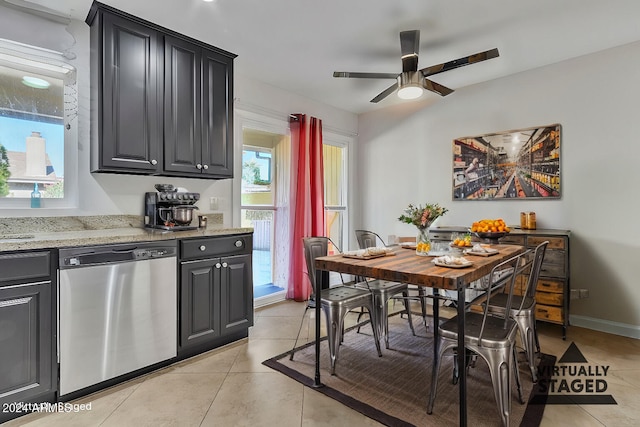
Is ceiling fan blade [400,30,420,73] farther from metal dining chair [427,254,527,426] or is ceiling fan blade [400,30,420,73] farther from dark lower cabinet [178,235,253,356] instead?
dark lower cabinet [178,235,253,356]

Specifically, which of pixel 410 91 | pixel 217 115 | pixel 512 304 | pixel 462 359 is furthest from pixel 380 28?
pixel 462 359

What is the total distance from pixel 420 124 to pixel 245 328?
3.41 m

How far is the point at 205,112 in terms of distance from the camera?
2965 mm

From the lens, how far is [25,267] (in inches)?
72.7

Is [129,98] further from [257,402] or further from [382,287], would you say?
[382,287]

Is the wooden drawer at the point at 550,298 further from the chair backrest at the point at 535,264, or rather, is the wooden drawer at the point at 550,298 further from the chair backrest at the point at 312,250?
the chair backrest at the point at 312,250

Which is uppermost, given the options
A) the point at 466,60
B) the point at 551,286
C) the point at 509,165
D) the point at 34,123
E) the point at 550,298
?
the point at 466,60

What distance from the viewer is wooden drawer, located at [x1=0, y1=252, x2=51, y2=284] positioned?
1.78 meters

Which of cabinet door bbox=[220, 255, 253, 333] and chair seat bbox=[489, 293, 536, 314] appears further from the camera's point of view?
cabinet door bbox=[220, 255, 253, 333]

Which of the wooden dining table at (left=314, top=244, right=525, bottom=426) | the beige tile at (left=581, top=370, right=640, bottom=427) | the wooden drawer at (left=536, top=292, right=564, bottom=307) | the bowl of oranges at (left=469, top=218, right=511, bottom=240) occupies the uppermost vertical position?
the bowl of oranges at (left=469, top=218, right=511, bottom=240)

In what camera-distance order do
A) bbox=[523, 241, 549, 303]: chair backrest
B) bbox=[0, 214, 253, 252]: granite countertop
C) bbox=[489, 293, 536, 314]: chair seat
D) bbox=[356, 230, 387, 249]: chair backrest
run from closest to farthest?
bbox=[0, 214, 253, 252]: granite countertop < bbox=[523, 241, 549, 303]: chair backrest < bbox=[489, 293, 536, 314]: chair seat < bbox=[356, 230, 387, 249]: chair backrest

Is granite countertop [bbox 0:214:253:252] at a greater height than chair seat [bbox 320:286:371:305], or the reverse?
granite countertop [bbox 0:214:253:252]

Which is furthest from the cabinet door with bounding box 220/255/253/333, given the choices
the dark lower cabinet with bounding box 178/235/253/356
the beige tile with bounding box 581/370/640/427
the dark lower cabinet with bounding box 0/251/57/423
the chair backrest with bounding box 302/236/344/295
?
the beige tile with bounding box 581/370/640/427

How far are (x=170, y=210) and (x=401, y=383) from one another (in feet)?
7.31
